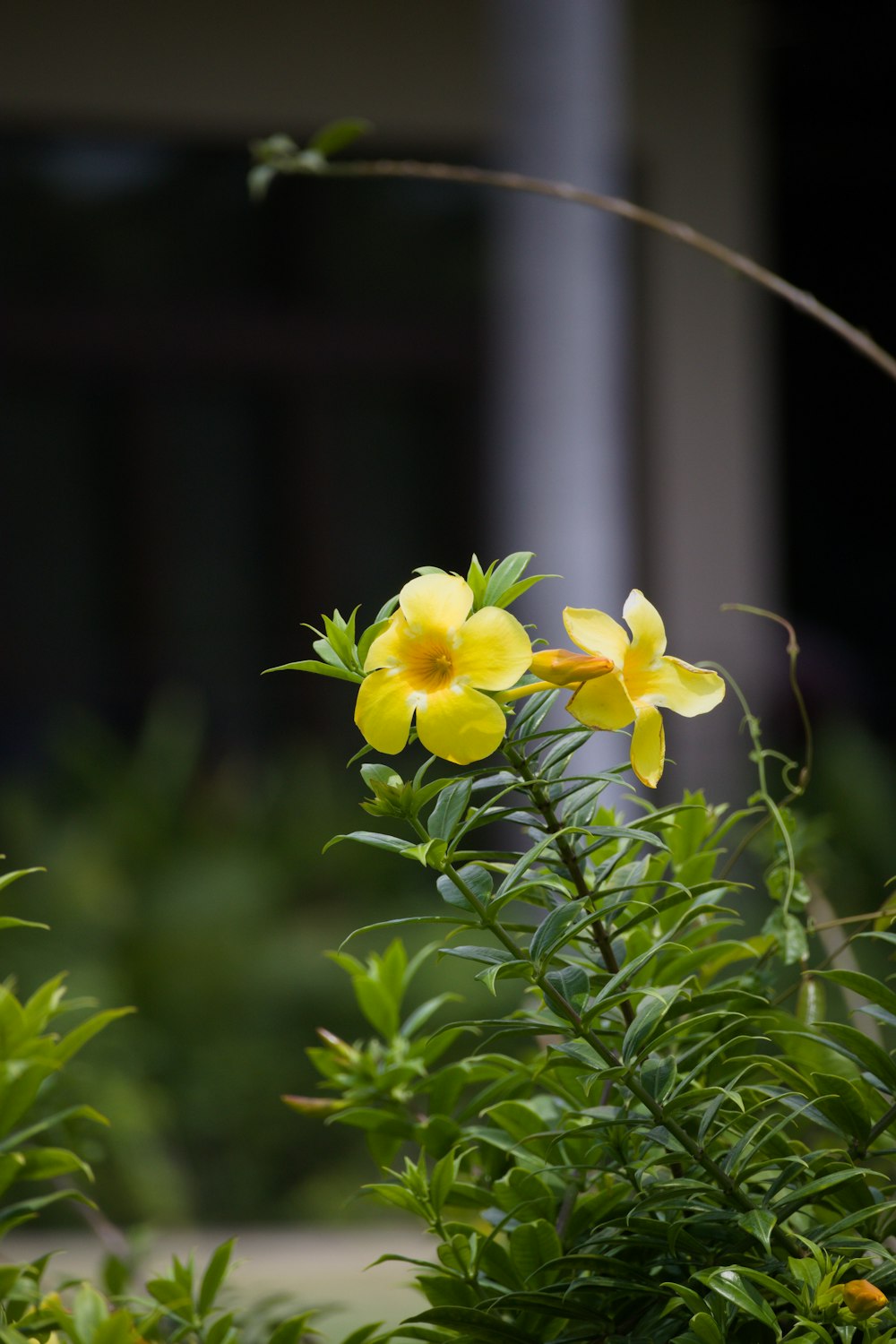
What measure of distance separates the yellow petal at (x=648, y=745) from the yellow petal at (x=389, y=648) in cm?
9

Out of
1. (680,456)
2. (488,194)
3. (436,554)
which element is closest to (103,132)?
(488,194)

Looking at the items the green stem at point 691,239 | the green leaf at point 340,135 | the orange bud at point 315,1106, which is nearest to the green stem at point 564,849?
the orange bud at point 315,1106

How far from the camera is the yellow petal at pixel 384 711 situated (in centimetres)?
46

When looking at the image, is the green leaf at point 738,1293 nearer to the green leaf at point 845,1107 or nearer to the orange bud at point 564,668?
the green leaf at point 845,1107

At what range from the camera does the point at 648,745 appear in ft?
1.63

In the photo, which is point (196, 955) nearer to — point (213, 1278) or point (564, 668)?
point (213, 1278)

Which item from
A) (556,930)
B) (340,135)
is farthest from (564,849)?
(340,135)

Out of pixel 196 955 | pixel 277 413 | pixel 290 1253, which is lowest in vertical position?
pixel 290 1253

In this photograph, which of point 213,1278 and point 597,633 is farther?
point 213,1278

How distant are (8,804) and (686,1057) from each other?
3.42m

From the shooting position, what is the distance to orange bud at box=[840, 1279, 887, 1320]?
451 millimetres

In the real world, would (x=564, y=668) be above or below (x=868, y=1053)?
above

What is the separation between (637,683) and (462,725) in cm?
9

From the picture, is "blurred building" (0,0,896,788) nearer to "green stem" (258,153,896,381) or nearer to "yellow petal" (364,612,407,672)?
"green stem" (258,153,896,381)
